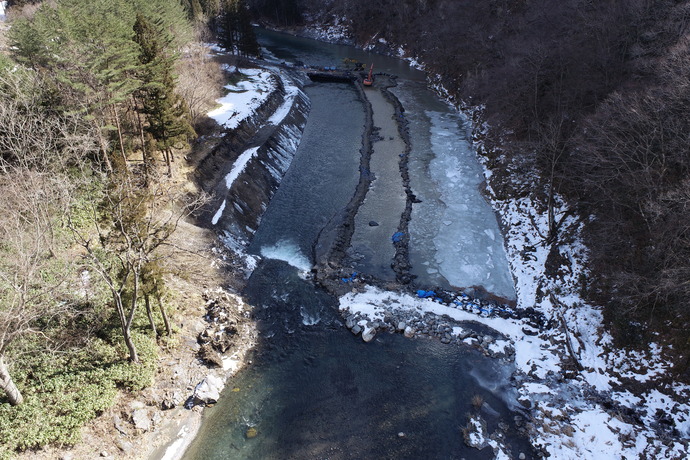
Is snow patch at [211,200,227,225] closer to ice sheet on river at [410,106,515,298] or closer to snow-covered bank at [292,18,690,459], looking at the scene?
snow-covered bank at [292,18,690,459]

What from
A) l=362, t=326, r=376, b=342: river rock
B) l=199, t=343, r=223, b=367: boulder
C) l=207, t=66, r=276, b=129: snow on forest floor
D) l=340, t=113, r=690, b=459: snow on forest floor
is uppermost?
l=207, t=66, r=276, b=129: snow on forest floor

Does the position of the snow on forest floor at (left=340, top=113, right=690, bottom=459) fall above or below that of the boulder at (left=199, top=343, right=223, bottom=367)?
above

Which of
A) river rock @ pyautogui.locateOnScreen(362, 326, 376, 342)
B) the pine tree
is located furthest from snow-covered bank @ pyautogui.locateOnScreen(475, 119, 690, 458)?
the pine tree

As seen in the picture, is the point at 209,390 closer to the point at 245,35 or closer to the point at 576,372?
the point at 576,372

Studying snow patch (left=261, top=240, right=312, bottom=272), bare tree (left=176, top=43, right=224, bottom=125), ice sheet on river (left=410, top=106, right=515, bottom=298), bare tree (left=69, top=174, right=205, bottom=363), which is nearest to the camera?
bare tree (left=69, top=174, right=205, bottom=363)

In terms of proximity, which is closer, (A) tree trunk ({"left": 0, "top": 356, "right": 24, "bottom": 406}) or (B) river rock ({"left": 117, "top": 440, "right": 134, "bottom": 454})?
(A) tree trunk ({"left": 0, "top": 356, "right": 24, "bottom": 406})

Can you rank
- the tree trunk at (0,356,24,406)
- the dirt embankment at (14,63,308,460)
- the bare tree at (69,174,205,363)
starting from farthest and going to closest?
the dirt embankment at (14,63,308,460), the bare tree at (69,174,205,363), the tree trunk at (0,356,24,406)

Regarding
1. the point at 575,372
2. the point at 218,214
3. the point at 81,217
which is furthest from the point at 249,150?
the point at 575,372
